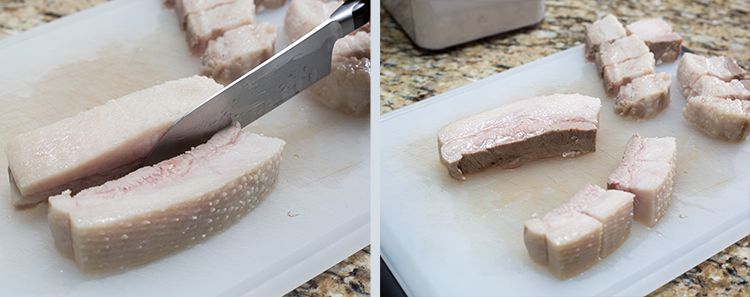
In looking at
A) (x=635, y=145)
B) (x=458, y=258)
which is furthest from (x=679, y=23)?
(x=458, y=258)

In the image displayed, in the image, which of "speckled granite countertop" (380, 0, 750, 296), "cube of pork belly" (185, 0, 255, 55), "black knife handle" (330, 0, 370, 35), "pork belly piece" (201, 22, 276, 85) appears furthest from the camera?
"speckled granite countertop" (380, 0, 750, 296)

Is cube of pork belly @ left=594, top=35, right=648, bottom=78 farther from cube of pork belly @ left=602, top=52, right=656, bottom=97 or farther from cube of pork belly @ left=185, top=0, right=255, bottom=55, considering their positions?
cube of pork belly @ left=185, top=0, right=255, bottom=55

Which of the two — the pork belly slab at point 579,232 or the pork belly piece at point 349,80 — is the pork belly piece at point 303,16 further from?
the pork belly slab at point 579,232

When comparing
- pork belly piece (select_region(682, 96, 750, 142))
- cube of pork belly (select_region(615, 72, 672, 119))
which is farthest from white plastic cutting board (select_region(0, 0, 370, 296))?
pork belly piece (select_region(682, 96, 750, 142))

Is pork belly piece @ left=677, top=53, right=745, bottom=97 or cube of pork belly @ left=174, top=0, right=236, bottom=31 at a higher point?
cube of pork belly @ left=174, top=0, right=236, bottom=31

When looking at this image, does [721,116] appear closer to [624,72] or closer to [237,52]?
[624,72]

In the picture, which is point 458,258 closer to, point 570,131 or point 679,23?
point 570,131

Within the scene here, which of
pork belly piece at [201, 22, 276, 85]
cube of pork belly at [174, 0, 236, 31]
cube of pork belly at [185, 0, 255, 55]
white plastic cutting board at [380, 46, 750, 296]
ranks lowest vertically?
white plastic cutting board at [380, 46, 750, 296]
